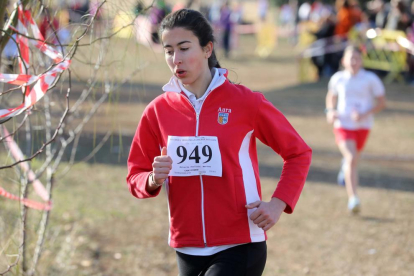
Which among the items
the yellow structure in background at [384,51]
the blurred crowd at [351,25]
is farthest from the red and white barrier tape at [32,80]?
the blurred crowd at [351,25]

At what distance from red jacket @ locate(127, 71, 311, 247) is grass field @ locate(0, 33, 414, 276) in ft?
0.92

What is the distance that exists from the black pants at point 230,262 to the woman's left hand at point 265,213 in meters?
0.17

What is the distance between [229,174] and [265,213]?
233mm

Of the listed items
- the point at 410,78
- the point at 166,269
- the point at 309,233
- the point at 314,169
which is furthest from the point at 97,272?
the point at 410,78

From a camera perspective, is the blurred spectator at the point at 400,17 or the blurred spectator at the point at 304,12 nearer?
the blurred spectator at the point at 400,17

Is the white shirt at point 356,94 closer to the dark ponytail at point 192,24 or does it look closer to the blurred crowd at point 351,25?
the dark ponytail at point 192,24

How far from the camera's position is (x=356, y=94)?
6637 millimetres

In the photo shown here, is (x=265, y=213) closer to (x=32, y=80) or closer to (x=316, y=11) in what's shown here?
(x=32, y=80)

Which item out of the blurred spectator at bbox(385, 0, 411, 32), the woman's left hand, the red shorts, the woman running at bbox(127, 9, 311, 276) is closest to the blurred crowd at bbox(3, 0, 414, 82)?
the blurred spectator at bbox(385, 0, 411, 32)

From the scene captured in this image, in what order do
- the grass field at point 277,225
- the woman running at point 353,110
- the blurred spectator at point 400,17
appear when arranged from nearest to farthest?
the grass field at point 277,225, the woman running at point 353,110, the blurred spectator at point 400,17

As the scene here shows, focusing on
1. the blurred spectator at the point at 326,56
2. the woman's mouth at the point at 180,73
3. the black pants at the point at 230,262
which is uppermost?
the blurred spectator at the point at 326,56

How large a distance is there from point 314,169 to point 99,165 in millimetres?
2741

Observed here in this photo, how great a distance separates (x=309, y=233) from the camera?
5.81 metres

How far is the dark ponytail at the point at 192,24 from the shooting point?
2.77 m
